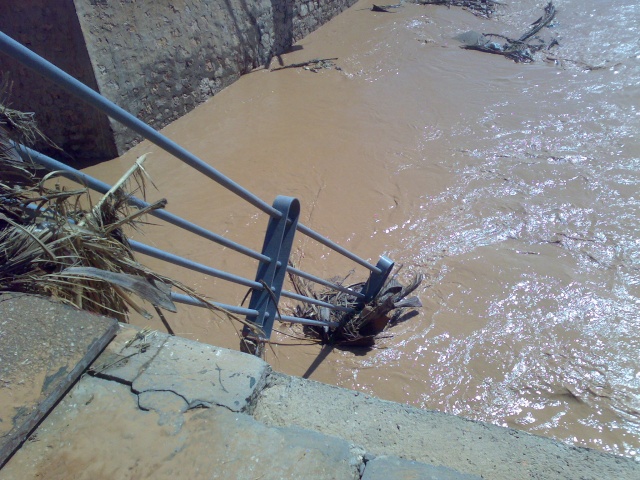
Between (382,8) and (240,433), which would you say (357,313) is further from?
(382,8)

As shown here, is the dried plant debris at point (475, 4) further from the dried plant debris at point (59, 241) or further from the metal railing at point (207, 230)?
the dried plant debris at point (59, 241)

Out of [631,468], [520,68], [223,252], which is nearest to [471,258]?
[223,252]

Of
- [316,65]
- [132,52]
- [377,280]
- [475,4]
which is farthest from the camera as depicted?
[475,4]

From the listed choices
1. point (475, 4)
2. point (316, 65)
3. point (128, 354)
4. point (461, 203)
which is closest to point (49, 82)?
point (316, 65)

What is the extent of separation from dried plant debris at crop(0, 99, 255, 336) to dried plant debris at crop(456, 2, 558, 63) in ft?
28.5

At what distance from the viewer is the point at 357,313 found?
4.16 m

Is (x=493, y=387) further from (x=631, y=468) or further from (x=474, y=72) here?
(x=474, y=72)

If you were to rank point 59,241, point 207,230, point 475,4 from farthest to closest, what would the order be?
point 475,4 → point 207,230 → point 59,241

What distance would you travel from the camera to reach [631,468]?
5.30 ft

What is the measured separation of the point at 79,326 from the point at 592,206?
5488 mm

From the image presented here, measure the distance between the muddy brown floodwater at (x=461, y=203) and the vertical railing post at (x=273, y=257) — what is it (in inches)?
65.7

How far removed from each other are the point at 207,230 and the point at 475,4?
10720 millimetres

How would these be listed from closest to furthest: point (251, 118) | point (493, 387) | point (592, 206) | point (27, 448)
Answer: point (27, 448) → point (493, 387) → point (592, 206) → point (251, 118)

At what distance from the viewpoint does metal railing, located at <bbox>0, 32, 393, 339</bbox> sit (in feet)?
4.91
